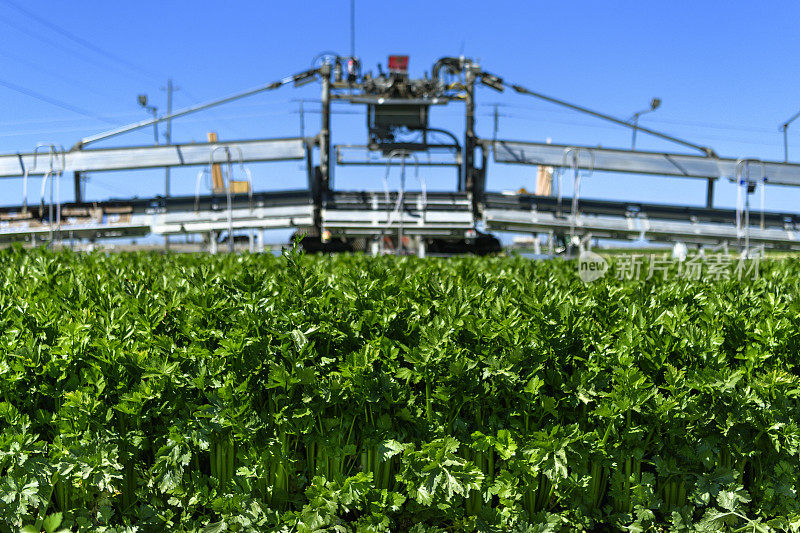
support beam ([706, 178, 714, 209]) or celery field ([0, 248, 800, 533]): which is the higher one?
support beam ([706, 178, 714, 209])

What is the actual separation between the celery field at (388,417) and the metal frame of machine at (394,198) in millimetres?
20824

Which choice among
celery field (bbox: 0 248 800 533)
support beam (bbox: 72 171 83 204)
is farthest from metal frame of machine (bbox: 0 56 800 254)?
celery field (bbox: 0 248 800 533)

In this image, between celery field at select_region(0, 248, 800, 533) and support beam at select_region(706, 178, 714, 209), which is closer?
celery field at select_region(0, 248, 800, 533)

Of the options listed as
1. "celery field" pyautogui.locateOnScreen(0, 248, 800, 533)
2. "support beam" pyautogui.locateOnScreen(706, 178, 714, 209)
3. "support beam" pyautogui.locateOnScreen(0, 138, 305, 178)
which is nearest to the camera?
"celery field" pyautogui.locateOnScreen(0, 248, 800, 533)

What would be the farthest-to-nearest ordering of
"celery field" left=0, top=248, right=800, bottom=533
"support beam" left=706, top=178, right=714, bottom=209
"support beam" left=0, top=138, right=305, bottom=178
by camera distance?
"support beam" left=706, top=178, right=714, bottom=209
"support beam" left=0, top=138, right=305, bottom=178
"celery field" left=0, top=248, right=800, bottom=533

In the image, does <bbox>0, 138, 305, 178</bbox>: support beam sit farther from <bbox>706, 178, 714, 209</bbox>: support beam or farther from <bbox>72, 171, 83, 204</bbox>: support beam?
<bbox>706, 178, 714, 209</bbox>: support beam

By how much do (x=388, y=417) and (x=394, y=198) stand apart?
24.1 meters

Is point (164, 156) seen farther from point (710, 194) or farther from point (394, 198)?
point (710, 194)

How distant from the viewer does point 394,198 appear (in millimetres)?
26844

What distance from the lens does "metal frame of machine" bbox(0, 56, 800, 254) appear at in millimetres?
25031

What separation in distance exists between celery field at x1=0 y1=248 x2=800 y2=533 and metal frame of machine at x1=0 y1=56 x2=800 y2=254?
20824mm

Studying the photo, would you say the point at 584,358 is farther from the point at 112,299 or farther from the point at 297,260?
the point at 112,299

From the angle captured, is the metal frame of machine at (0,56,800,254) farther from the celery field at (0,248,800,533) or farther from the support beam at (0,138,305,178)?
the celery field at (0,248,800,533)

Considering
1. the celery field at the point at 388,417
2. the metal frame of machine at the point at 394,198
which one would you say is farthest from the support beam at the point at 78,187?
the celery field at the point at 388,417
